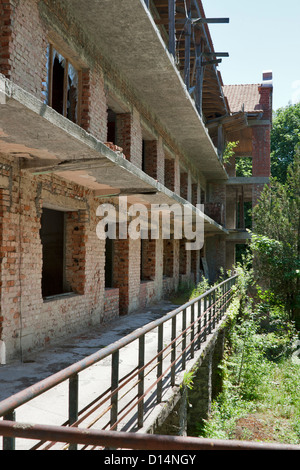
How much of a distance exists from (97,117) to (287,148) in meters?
30.5

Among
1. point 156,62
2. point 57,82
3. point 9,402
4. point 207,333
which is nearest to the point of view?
point 9,402

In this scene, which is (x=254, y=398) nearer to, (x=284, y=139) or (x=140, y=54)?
(x=140, y=54)

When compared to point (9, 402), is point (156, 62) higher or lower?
higher

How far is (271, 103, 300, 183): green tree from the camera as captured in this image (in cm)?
3503

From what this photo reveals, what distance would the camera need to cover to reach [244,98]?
23797 millimetres

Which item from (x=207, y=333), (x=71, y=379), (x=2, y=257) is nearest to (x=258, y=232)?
(x=207, y=333)

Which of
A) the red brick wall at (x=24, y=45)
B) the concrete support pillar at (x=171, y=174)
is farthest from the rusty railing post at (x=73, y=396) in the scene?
the concrete support pillar at (x=171, y=174)

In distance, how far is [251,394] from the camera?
31.4 feet

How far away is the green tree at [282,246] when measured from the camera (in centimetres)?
1421

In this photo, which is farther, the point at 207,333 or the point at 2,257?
the point at 207,333

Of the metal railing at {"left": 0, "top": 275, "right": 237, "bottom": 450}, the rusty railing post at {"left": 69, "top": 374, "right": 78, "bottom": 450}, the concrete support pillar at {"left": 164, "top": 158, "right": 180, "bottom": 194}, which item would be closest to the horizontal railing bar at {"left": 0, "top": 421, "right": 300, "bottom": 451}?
the metal railing at {"left": 0, "top": 275, "right": 237, "bottom": 450}

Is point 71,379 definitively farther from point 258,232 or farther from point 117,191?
point 258,232

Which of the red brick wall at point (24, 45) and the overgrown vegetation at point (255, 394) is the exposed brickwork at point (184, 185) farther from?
the red brick wall at point (24, 45)

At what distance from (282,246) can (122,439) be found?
533 inches
